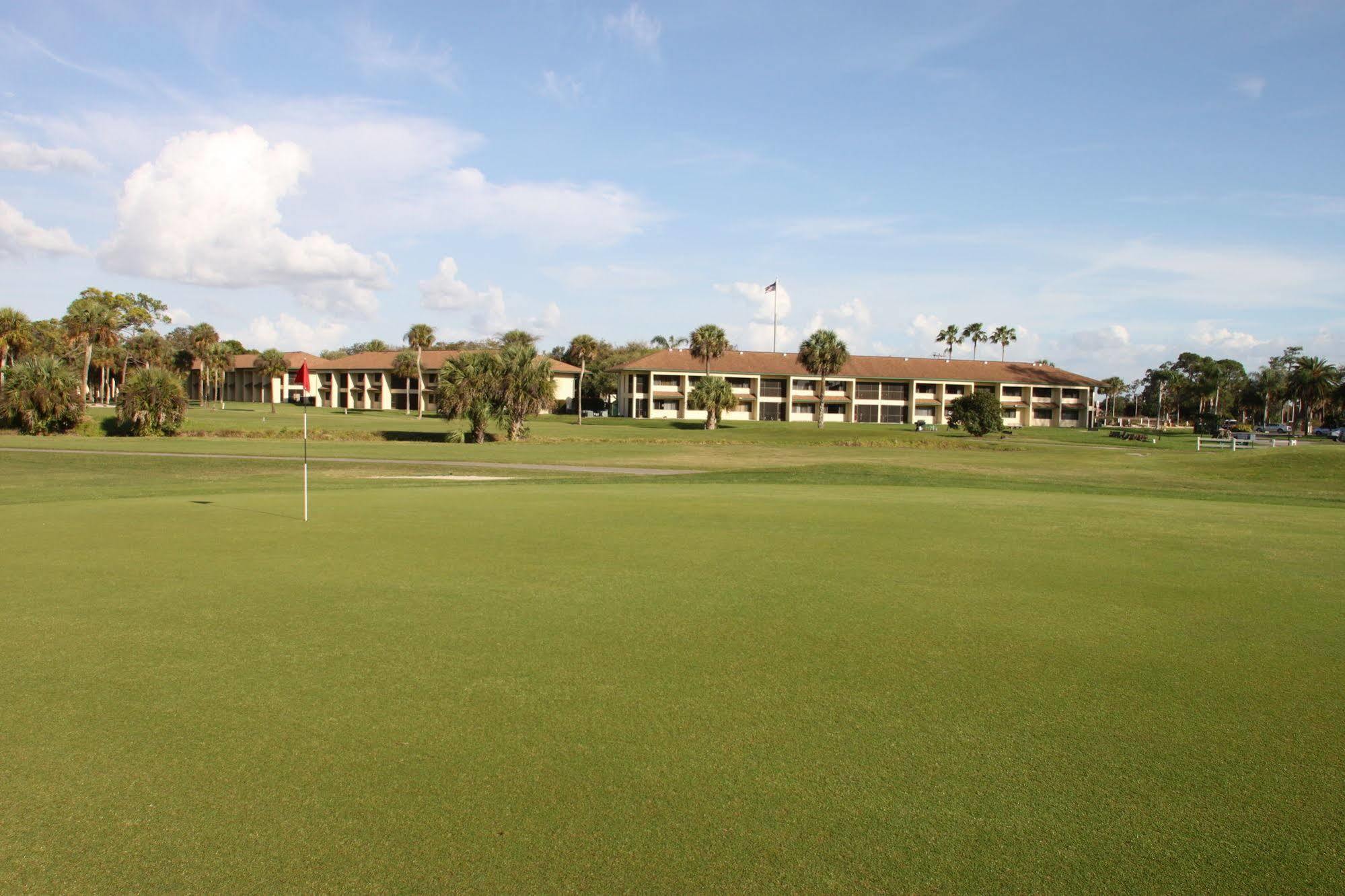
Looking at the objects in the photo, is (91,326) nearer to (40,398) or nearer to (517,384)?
(40,398)

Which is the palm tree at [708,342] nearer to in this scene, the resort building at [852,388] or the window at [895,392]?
the resort building at [852,388]

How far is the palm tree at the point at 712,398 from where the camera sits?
3435 inches

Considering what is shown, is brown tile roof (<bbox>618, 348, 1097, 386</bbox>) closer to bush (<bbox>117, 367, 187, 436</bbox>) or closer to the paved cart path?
bush (<bbox>117, 367, 187, 436</bbox>)

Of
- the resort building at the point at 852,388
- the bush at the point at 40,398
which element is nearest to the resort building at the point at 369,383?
the resort building at the point at 852,388

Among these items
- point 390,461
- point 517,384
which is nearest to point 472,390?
point 517,384

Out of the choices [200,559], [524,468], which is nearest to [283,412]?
[524,468]

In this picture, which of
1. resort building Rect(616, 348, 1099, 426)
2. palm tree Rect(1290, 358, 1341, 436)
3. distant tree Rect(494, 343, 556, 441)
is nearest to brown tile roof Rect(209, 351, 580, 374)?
resort building Rect(616, 348, 1099, 426)

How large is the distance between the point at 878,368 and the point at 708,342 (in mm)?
27956

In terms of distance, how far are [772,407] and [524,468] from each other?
79100mm

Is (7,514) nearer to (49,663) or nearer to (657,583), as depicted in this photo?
(49,663)

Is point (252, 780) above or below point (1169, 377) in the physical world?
below

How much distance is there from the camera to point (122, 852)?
4.44 m

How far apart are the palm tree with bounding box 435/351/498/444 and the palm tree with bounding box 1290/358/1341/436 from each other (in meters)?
106

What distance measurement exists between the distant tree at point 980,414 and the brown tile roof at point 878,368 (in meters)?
34.4
